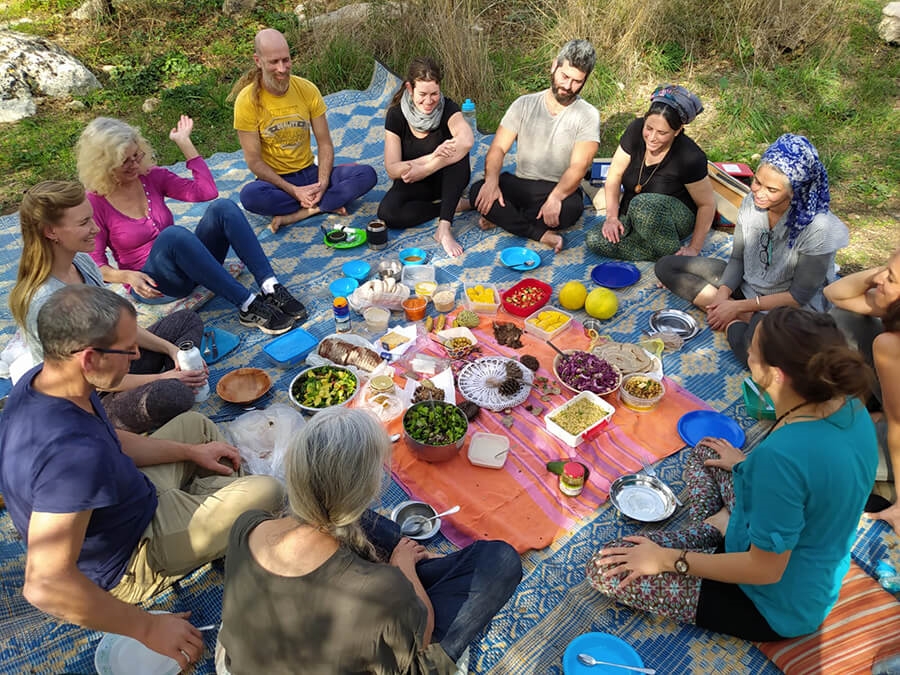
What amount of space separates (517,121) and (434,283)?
1911 mm

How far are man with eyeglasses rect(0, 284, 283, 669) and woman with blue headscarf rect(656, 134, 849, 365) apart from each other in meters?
3.71

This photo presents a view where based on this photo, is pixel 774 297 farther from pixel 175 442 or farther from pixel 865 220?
pixel 175 442

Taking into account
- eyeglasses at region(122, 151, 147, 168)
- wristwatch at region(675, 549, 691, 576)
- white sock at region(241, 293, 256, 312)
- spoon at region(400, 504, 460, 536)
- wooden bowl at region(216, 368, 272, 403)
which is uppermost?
eyeglasses at region(122, 151, 147, 168)

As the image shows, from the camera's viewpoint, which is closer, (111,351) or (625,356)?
(111,351)

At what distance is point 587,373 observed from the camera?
416 centimetres

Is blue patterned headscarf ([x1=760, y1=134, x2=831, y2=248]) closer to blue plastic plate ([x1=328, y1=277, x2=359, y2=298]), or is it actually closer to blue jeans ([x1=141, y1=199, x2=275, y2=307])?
blue plastic plate ([x1=328, y1=277, x2=359, y2=298])

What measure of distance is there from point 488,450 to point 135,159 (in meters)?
3.31

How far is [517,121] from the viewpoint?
5766 mm

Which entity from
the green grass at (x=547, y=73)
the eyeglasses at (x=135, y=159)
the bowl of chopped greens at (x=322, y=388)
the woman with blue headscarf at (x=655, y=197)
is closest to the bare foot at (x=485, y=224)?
the woman with blue headscarf at (x=655, y=197)

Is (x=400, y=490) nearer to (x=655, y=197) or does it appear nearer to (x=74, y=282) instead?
(x=74, y=282)

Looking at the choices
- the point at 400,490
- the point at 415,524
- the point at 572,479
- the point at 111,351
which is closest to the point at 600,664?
the point at 572,479

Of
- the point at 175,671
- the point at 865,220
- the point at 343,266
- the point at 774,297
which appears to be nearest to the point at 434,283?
the point at 343,266

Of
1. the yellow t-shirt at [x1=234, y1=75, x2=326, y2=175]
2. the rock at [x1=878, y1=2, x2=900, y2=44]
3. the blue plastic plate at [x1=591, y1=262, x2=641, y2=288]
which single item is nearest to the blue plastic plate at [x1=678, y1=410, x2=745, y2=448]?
→ the blue plastic plate at [x1=591, y1=262, x2=641, y2=288]

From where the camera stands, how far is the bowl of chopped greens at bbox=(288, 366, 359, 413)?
404 centimetres
